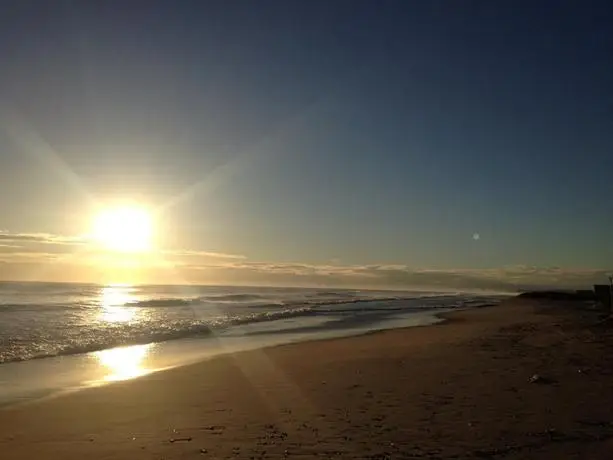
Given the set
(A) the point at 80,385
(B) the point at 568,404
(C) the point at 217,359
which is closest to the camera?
(B) the point at 568,404

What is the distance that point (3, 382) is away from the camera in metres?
14.8

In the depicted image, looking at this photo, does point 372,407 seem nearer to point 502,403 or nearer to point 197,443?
point 502,403

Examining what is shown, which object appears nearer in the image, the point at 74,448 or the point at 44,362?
the point at 74,448

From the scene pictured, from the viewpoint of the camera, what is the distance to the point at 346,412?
398 inches

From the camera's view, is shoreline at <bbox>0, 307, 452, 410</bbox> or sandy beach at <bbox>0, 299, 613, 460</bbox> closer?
sandy beach at <bbox>0, 299, 613, 460</bbox>

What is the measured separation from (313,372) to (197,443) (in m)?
6.54

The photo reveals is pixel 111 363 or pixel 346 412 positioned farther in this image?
pixel 111 363

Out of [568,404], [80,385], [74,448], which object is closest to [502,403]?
[568,404]

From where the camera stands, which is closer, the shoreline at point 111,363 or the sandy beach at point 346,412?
the sandy beach at point 346,412

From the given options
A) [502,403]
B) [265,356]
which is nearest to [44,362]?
[265,356]

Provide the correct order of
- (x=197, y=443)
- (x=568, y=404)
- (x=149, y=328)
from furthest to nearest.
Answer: (x=149, y=328)
(x=568, y=404)
(x=197, y=443)

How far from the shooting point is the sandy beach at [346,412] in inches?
319

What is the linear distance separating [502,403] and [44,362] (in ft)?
48.0

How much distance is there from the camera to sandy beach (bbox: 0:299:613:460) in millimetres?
8102
